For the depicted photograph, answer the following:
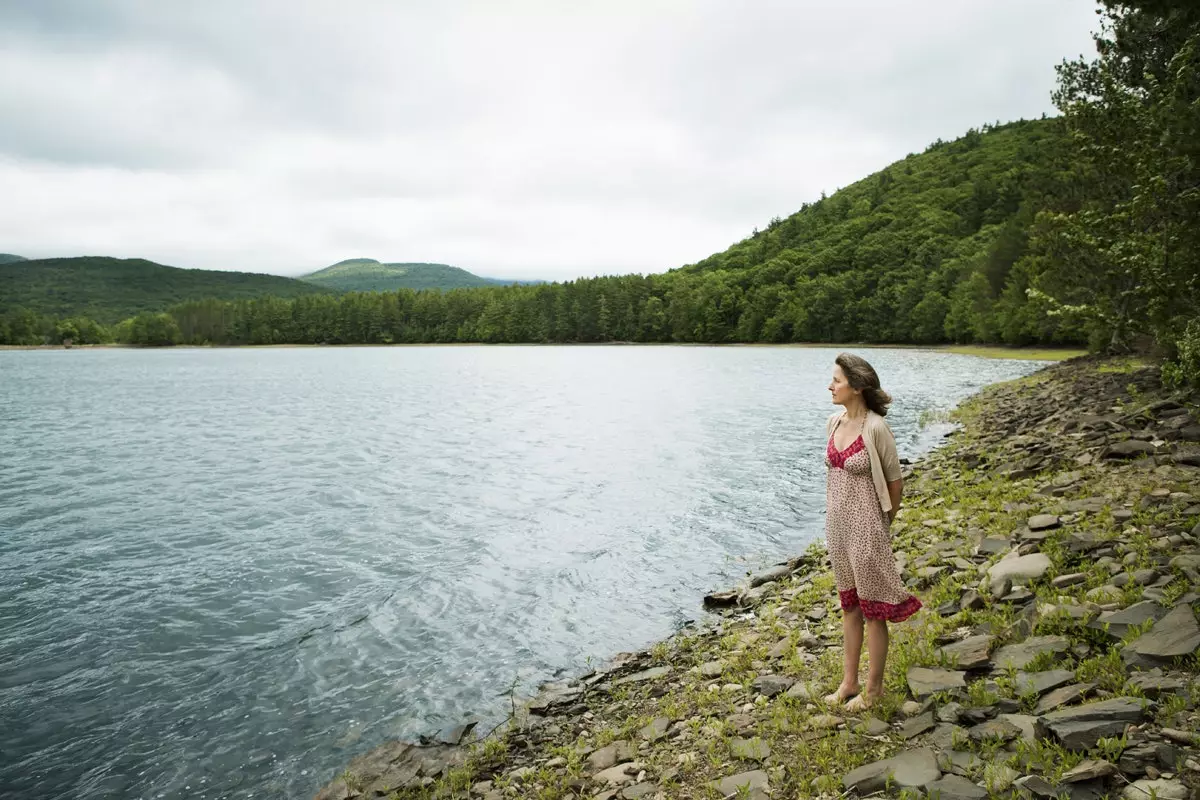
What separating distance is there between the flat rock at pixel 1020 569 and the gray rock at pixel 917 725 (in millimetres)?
3262

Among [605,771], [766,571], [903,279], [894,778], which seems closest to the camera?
[894,778]

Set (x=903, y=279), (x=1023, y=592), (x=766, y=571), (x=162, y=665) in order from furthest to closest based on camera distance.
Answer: (x=903, y=279) < (x=766, y=571) < (x=162, y=665) < (x=1023, y=592)

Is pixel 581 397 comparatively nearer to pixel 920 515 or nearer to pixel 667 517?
pixel 667 517

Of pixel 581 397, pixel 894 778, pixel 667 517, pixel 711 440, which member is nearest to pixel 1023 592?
pixel 894 778

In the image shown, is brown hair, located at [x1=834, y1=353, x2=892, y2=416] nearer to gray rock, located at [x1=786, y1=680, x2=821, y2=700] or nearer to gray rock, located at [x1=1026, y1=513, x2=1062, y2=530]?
gray rock, located at [x1=786, y1=680, x2=821, y2=700]

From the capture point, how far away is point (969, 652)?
7.31 metres

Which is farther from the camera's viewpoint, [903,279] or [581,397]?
[903,279]

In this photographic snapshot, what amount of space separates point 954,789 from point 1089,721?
4.27 ft

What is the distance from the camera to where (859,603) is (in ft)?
23.3

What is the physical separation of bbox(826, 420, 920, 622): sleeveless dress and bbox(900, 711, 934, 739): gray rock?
87 cm

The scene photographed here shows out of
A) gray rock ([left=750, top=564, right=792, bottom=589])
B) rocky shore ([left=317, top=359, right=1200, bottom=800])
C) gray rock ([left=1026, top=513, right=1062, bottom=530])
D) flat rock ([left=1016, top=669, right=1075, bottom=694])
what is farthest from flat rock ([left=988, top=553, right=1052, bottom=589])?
gray rock ([left=750, top=564, right=792, bottom=589])

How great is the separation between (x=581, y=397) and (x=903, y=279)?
120m

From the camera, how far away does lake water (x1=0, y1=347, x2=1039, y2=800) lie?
356 inches

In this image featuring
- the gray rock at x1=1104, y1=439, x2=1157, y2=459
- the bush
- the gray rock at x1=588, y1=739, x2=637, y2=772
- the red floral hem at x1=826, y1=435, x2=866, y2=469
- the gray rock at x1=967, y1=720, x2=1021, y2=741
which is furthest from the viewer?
the gray rock at x1=1104, y1=439, x2=1157, y2=459
